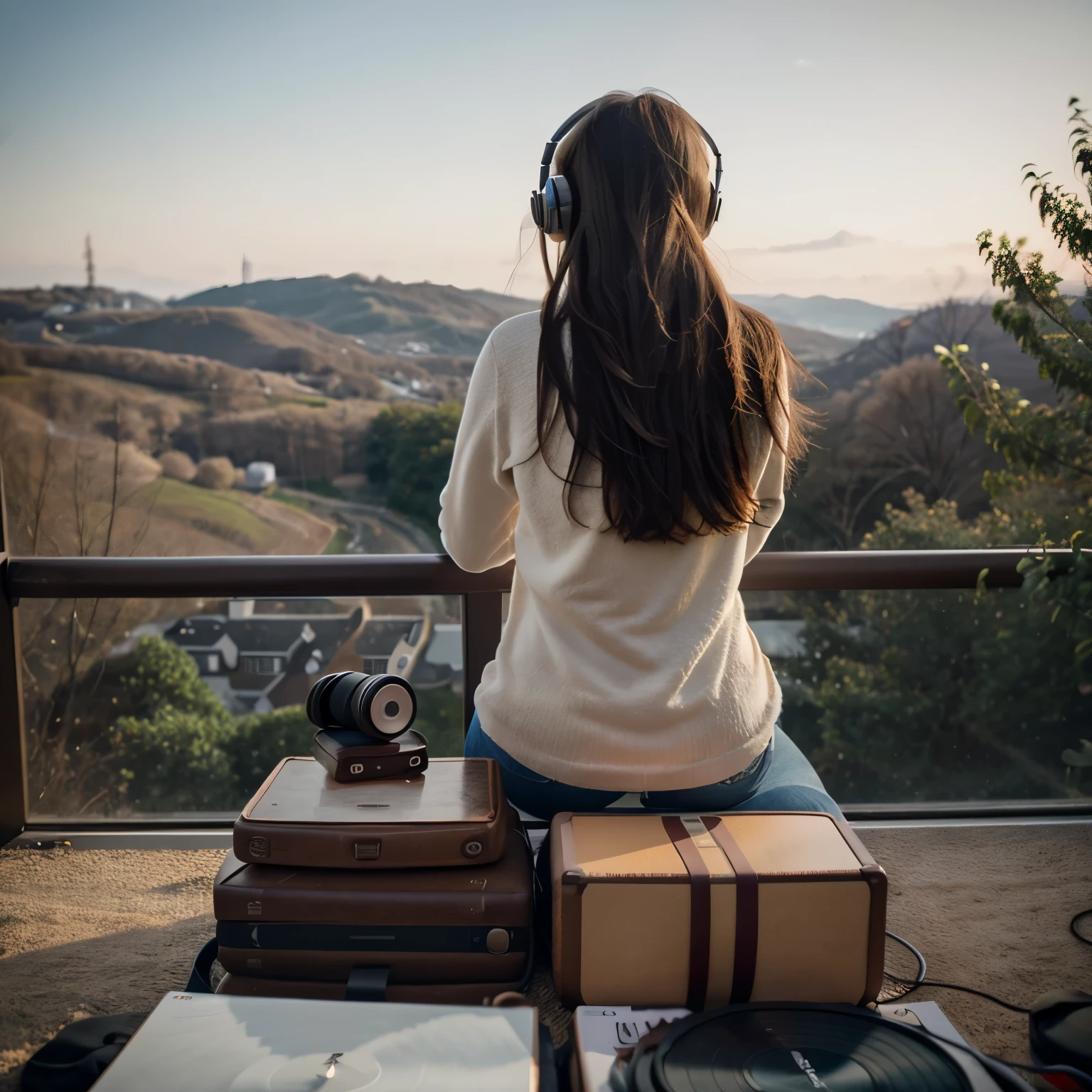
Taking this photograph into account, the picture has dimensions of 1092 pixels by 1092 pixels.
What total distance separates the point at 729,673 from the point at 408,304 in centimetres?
529

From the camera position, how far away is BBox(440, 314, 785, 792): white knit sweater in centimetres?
119

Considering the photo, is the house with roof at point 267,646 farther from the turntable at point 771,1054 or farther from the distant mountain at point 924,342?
the distant mountain at point 924,342

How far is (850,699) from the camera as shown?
2211mm

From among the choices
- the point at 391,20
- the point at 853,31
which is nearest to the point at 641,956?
the point at 853,31

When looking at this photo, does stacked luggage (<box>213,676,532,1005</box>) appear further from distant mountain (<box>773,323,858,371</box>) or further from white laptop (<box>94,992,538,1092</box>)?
distant mountain (<box>773,323,858,371</box>)

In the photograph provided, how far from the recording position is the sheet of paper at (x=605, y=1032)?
905 millimetres

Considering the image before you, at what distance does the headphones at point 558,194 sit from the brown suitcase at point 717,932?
84cm

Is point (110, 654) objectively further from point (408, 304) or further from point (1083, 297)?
point (408, 304)

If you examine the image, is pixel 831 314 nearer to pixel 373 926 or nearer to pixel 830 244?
pixel 830 244

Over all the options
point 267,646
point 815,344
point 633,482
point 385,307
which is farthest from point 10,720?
point 815,344

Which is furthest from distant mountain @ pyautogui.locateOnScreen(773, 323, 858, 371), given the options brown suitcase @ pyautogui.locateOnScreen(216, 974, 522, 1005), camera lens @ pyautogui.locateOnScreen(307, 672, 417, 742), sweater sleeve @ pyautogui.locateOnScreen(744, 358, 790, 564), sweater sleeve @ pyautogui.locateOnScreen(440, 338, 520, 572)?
brown suitcase @ pyautogui.locateOnScreen(216, 974, 522, 1005)

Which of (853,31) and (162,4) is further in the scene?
(162,4)

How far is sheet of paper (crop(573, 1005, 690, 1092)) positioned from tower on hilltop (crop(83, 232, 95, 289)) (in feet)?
18.4

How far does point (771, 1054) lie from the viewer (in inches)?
34.2
